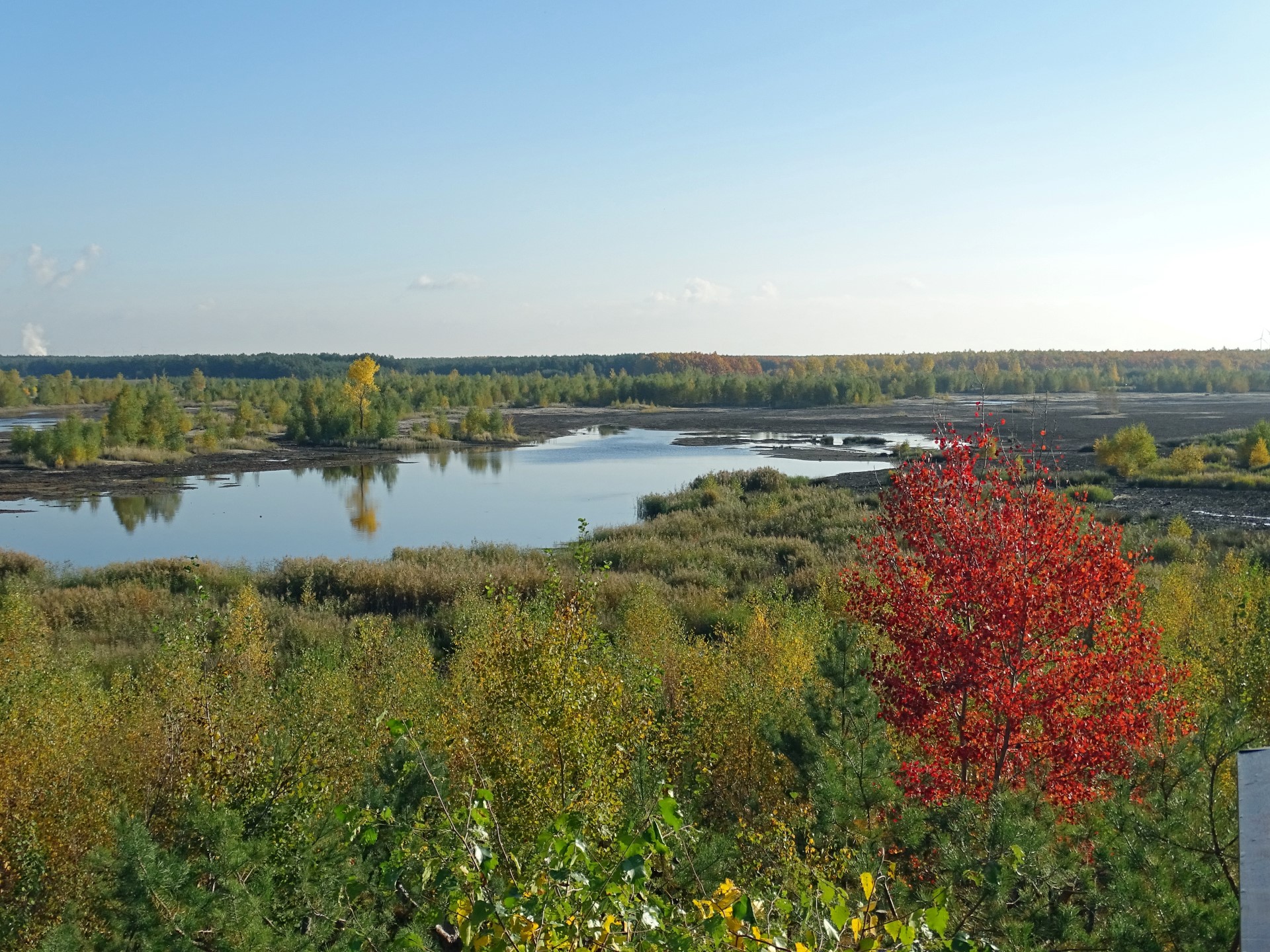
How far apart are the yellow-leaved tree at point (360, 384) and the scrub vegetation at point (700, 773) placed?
229ft

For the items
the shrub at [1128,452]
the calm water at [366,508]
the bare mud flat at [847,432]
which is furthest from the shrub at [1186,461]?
the calm water at [366,508]

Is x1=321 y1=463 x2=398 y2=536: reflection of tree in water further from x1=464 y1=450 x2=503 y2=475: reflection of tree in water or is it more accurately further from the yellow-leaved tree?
the yellow-leaved tree

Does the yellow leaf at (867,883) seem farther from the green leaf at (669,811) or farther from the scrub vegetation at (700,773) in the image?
the green leaf at (669,811)

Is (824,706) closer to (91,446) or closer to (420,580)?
(420,580)

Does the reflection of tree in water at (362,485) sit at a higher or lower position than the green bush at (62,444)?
lower


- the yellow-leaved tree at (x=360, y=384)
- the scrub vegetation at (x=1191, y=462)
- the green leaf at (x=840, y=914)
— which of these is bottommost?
the scrub vegetation at (x=1191, y=462)

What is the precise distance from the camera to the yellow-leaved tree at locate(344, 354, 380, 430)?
86.6 metres

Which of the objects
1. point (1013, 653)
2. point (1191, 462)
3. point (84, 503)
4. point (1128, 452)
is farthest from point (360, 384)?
point (1013, 653)

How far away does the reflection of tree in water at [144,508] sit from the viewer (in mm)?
46688

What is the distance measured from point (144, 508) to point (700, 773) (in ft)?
154

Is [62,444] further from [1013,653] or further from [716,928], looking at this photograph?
[716,928]

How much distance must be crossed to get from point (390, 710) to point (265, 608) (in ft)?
44.7

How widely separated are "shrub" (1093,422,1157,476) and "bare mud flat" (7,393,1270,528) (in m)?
2.71

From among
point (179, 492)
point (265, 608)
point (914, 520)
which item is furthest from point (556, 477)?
point (914, 520)
